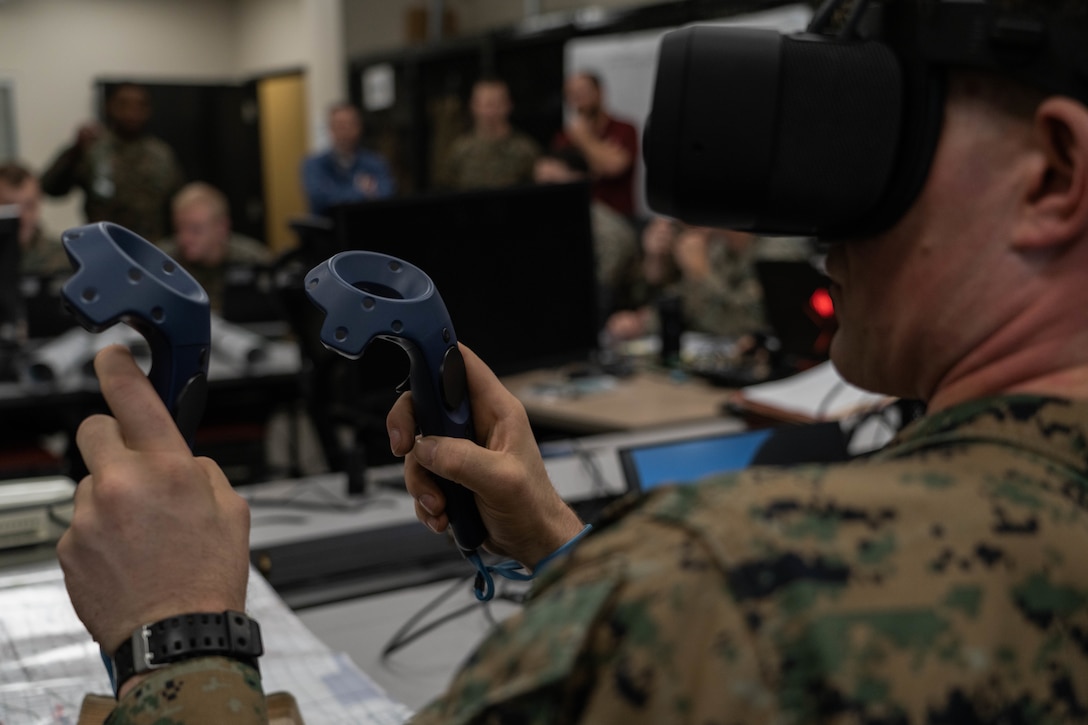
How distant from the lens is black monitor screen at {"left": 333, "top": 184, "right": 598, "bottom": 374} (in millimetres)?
1718

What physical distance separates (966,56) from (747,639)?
26 centimetres

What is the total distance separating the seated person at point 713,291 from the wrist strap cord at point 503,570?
2.18 m

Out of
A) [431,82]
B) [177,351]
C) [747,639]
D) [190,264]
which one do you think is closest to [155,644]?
[177,351]

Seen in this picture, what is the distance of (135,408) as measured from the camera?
53 centimetres

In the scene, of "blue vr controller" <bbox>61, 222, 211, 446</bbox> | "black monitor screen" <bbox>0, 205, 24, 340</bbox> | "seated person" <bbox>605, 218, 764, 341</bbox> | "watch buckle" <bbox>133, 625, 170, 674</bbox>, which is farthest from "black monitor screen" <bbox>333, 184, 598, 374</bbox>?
"black monitor screen" <bbox>0, 205, 24, 340</bbox>

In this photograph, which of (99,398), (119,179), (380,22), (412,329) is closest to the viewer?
(412,329)

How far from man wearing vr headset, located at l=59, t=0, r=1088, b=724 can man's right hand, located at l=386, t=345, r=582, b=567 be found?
0.56ft

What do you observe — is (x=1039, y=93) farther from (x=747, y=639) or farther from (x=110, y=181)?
(x=110, y=181)

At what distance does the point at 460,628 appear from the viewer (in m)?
1.18

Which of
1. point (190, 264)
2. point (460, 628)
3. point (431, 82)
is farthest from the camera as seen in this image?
point (431, 82)

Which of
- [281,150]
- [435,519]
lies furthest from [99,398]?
[281,150]

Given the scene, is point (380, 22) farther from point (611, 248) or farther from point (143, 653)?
point (143, 653)

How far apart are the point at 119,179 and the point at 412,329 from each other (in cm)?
623

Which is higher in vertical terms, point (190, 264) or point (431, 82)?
point (431, 82)
